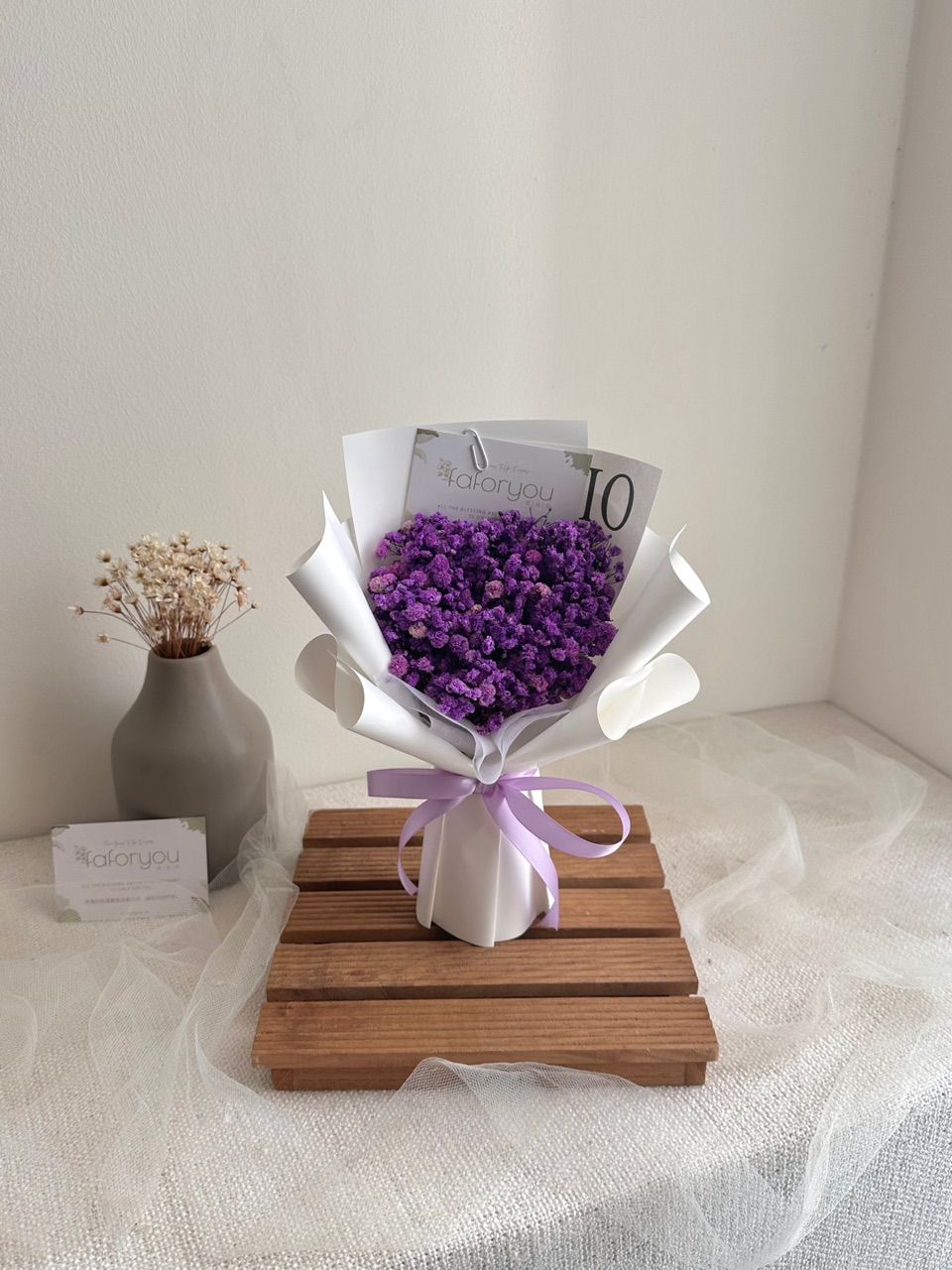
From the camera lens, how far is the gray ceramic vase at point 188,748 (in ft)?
3.16

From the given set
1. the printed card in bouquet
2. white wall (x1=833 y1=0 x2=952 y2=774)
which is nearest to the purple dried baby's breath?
the printed card in bouquet

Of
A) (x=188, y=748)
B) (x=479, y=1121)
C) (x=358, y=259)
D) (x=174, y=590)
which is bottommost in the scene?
(x=479, y=1121)

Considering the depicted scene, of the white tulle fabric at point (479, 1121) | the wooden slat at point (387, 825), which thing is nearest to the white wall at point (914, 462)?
the white tulle fabric at point (479, 1121)

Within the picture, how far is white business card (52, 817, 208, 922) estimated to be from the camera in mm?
962

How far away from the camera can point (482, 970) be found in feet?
2.78

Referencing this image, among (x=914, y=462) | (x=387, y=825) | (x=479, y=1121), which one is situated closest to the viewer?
(x=479, y=1121)

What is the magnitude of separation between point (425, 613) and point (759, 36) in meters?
0.75

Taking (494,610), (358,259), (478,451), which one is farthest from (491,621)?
(358,259)

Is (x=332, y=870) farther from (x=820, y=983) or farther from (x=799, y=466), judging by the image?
(x=799, y=466)

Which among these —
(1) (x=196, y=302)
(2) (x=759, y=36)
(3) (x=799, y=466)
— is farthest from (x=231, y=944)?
(2) (x=759, y=36)

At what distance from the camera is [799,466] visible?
1.28m

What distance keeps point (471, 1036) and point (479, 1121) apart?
0.06 metres

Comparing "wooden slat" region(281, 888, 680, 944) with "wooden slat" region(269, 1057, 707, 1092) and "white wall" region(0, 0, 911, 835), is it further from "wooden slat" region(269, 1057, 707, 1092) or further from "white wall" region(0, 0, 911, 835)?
"white wall" region(0, 0, 911, 835)

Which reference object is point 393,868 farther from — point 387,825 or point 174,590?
point 174,590
